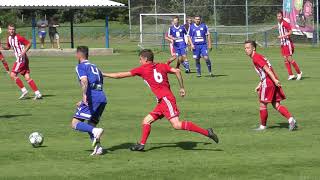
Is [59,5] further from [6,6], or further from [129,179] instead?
[129,179]

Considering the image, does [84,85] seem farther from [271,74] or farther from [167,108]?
[271,74]

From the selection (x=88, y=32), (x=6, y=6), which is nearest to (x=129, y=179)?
(x=6, y=6)

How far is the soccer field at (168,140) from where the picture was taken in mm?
9898

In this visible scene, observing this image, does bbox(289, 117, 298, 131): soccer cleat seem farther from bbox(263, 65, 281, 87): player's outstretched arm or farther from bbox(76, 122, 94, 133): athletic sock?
bbox(76, 122, 94, 133): athletic sock

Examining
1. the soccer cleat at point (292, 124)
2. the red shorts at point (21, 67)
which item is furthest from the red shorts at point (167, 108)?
the red shorts at point (21, 67)

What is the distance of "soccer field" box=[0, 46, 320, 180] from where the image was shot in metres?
9.90

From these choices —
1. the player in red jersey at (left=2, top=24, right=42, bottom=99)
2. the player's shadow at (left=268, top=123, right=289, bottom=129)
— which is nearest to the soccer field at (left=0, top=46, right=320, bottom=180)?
the player's shadow at (left=268, top=123, right=289, bottom=129)

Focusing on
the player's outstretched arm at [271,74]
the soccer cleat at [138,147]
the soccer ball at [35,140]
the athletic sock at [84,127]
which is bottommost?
the soccer cleat at [138,147]

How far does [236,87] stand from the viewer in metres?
21.7

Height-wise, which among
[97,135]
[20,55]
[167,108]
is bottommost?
[97,135]

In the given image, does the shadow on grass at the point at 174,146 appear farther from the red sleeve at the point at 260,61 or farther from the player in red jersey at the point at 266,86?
A: the red sleeve at the point at 260,61

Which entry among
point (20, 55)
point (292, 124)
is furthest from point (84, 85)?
point (20, 55)

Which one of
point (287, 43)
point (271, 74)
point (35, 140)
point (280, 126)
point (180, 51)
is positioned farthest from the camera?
point (180, 51)

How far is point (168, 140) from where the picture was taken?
41.1 feet
